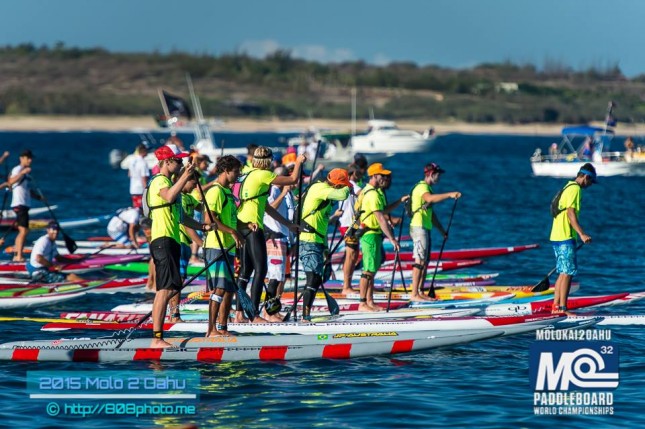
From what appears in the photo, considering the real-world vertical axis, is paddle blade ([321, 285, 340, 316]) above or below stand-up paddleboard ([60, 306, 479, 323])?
above

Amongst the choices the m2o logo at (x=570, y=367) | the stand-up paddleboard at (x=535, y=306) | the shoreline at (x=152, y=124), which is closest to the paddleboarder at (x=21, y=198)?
the stand-up paddleboard at (x=535, y=306)

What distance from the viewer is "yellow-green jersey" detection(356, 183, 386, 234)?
16.4 metres

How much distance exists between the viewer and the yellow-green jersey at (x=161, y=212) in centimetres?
1300

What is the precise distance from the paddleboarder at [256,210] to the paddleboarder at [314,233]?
91cm

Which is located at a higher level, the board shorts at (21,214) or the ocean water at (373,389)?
the board shorts at (21,214)

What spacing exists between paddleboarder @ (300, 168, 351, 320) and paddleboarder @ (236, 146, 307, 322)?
2.97ft

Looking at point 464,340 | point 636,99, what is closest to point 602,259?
point 464,340

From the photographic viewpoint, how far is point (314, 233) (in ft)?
50.2

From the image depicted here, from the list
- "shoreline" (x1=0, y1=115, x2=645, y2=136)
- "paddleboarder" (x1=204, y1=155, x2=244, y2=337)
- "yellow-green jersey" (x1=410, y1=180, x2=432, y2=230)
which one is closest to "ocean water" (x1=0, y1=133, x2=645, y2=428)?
"paddleboarder" (x1=204, y1=155, x2=244, y2=337)

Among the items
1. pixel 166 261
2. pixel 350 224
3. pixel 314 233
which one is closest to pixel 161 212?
pixel 166 261

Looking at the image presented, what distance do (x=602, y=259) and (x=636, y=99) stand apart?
10199cm

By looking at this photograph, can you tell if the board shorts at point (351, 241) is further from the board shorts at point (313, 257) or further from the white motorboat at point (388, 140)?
the white motorboat at point (388, 140)

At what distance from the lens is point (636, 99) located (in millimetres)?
123125

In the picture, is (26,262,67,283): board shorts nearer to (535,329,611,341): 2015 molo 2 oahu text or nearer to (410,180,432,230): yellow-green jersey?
(410,180,432,230): yellow-green jersey
